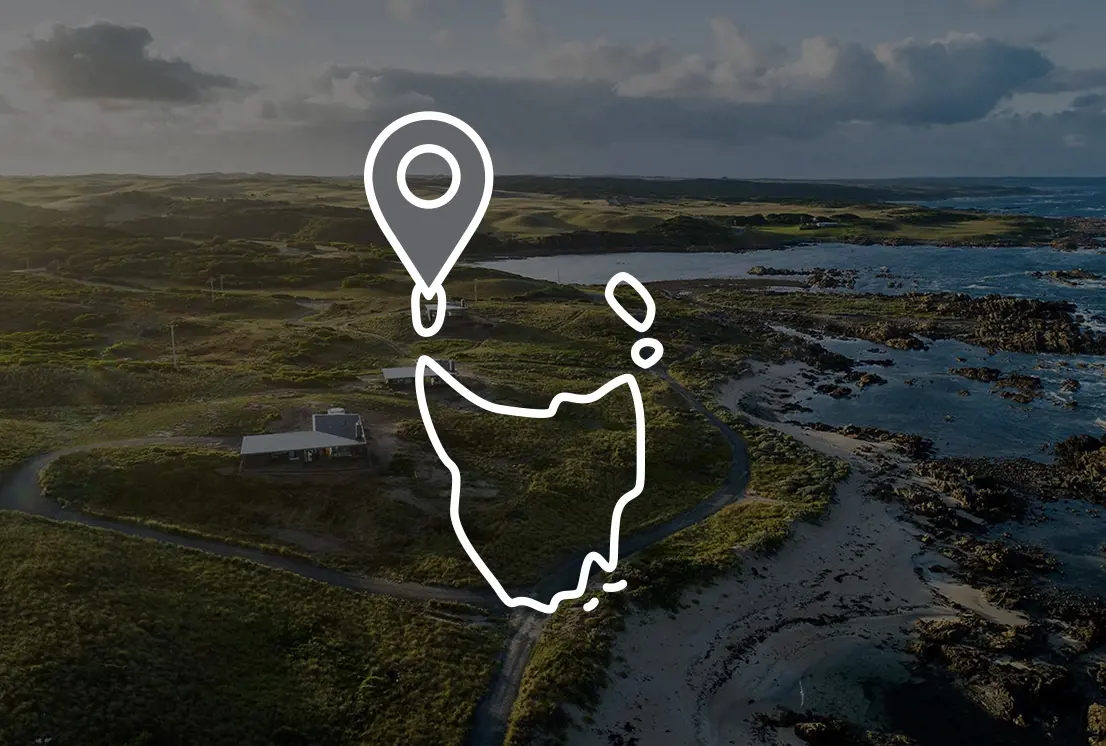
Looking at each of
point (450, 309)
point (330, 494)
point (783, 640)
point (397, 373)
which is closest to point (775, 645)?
point (783, 640)

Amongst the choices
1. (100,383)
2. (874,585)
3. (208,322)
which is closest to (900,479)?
(874,585)

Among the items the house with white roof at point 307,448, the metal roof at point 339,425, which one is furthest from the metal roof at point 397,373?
the house with white roof at point 307,448

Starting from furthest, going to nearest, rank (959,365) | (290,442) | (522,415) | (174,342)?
1. (959,365)
2. (174,342)
3. (290,442)
4. (522,415)

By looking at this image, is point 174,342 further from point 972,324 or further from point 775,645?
point 972,324

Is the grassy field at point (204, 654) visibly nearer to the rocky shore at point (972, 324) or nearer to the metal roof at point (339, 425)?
the metal roof at point (339, 425)

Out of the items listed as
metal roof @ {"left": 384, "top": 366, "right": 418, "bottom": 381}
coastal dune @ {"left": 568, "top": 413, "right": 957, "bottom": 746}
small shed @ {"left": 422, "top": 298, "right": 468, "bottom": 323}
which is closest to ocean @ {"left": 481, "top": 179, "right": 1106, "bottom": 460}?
coastal dune @ {"left": 568, "top": 413, "right": 957, "bottom": 746}

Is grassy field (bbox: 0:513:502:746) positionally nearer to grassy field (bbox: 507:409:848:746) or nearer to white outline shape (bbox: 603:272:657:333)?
grassy field (bbox: 507:409:848:746)
